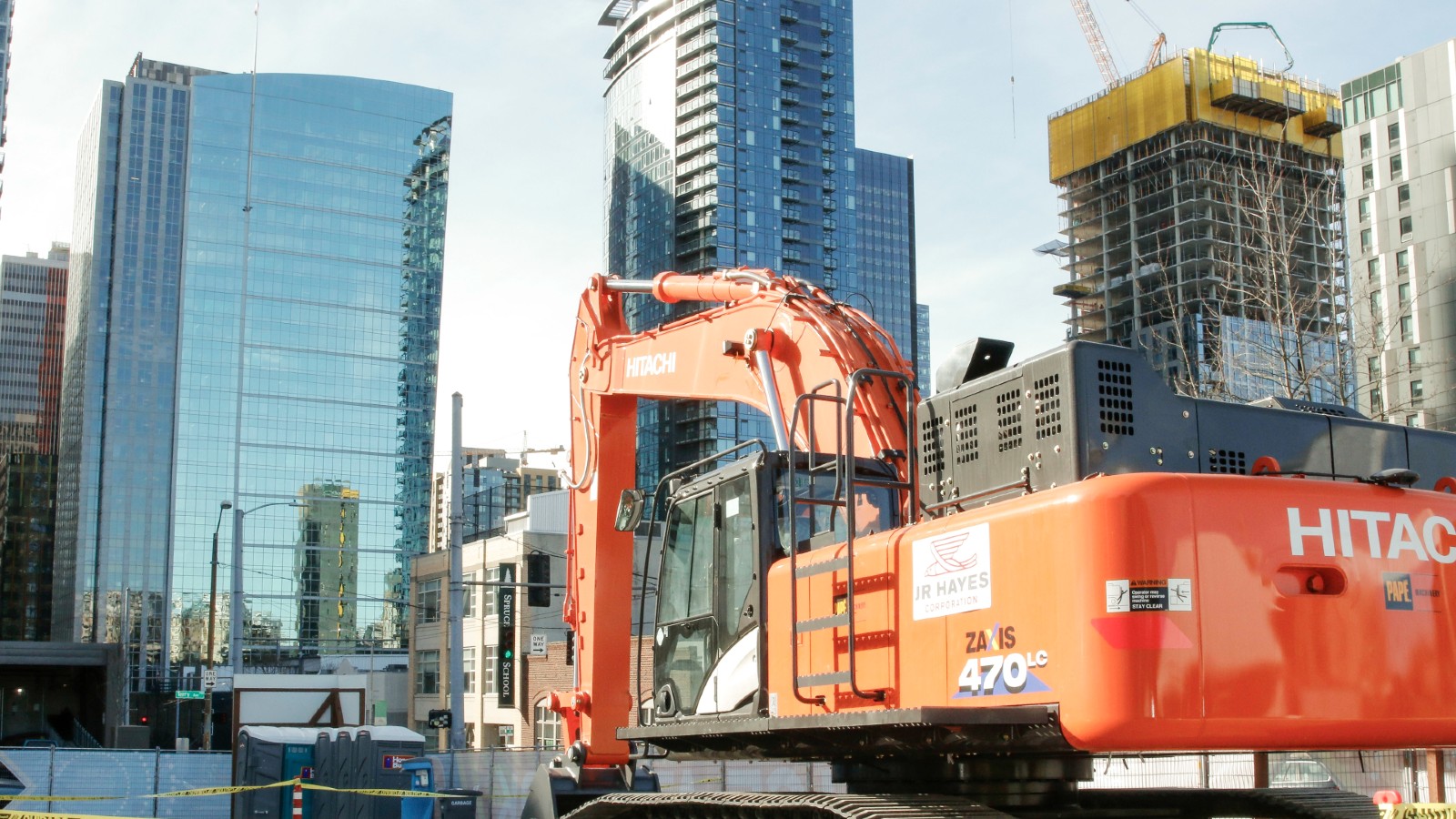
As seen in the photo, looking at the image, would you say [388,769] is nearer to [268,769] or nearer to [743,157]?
[268,769]

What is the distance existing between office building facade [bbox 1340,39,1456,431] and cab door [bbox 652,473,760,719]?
312ft

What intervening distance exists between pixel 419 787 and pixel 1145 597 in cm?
2056

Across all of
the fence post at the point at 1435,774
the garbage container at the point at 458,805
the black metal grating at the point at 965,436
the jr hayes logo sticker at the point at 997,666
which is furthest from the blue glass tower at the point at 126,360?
the jr hayes logo sticker at the point at 997,666

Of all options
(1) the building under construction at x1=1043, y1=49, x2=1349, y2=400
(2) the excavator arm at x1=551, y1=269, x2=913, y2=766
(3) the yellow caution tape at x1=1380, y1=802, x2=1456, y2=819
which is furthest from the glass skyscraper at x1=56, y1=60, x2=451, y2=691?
(3) the yellow caution tape at x1=1380, y1=802, x2=1456, y2=819

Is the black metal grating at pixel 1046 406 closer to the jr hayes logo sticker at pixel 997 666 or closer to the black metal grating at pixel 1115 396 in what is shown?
the black metal grating at pixel 1115 396

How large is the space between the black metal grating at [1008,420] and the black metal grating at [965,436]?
19 centimetres

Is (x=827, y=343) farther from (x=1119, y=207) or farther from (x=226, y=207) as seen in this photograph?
(x=1119, y=207)

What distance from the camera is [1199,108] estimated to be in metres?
161

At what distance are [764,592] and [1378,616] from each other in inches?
122

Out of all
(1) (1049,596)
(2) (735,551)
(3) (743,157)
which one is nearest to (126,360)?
(3) (743,157)

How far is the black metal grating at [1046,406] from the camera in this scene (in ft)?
21.2

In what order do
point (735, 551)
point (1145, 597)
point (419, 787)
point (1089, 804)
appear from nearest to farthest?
point (1145, 597)
point (1089, 804)
point (735, 551)
point (419, 787)

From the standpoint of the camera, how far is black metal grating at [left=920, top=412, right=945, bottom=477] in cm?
A: 738

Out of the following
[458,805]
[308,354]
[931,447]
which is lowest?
[458,805]
